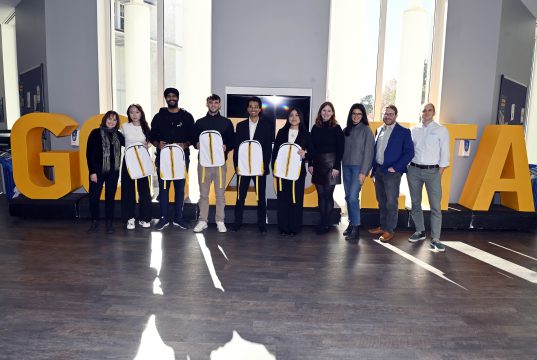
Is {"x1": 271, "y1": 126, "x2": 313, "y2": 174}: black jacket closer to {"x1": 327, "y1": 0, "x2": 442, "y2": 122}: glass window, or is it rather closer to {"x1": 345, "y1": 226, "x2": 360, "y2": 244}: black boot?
{"x1": 345, "y1": 226, "x2": 360, "y2": 244}: black boot

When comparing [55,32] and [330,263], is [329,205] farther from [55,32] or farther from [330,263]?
[55,32]

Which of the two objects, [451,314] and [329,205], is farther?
[329,205]

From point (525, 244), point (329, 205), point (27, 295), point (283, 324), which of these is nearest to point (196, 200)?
point (329, 205)

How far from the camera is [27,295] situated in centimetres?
316

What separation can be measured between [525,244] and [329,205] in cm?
228

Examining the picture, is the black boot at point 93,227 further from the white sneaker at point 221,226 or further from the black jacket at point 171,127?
the white sneaker at point 221,226

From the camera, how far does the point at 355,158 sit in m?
4.71

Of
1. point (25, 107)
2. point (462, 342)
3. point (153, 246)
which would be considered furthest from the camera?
point (25, 107)

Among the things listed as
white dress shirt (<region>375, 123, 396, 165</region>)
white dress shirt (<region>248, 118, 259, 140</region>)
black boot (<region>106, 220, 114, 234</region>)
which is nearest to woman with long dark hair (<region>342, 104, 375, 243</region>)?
white dress shirt (<region>375, 123, 396, 165</region>)

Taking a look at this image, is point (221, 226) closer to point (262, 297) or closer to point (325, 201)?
point (325, 201)

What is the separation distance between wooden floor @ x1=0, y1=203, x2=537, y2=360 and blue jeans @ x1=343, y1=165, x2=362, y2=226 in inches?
11.4

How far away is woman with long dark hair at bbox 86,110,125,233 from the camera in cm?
471

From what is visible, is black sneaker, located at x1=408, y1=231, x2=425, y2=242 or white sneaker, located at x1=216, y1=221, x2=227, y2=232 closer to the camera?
black sneaker, located at x1=408, y1=231, x2=425, y2=242

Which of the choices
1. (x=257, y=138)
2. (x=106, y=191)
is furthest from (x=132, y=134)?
(x=257, y=138)
